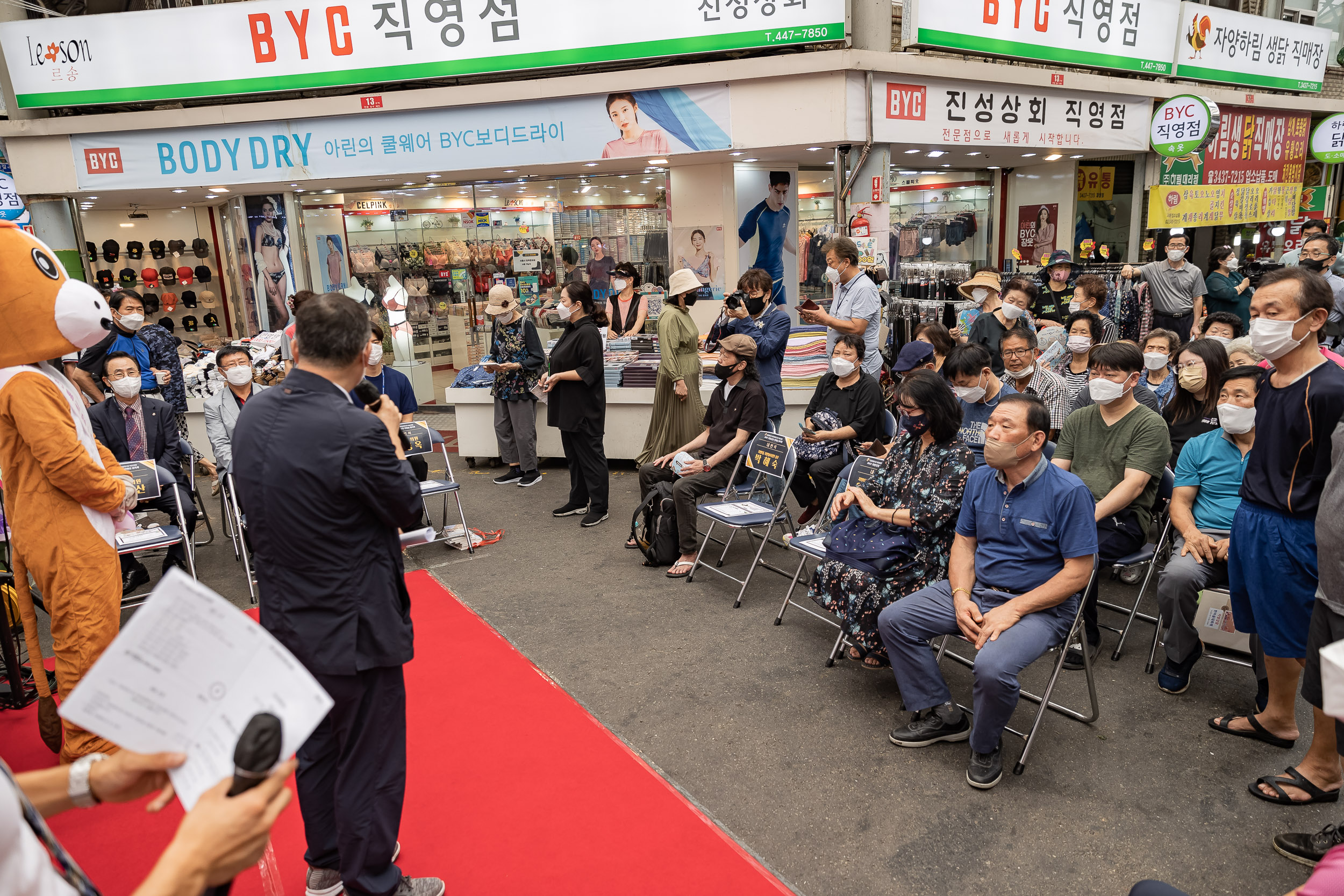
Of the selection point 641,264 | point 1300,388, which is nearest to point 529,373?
point 641,264

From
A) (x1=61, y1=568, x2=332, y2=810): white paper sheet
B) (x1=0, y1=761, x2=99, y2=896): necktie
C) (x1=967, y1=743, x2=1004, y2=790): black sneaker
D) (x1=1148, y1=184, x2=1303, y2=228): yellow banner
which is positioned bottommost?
(x1=967, y1=743, x2=1004, y2=790): black sneaker

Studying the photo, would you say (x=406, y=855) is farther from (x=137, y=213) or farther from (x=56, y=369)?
(x=137, y=213)

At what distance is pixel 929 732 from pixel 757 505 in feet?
6.44

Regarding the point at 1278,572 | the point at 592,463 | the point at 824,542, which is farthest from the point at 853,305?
the point at 1278,572

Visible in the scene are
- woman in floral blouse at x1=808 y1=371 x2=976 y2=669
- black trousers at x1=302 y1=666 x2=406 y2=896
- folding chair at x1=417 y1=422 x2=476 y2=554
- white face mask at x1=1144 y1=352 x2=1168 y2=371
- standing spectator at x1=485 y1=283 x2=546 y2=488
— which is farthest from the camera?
standing spectator at x1=485 y1=283 x2=546 y2=488

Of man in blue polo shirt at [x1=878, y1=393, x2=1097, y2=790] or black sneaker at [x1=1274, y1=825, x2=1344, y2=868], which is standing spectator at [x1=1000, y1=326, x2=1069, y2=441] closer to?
A: man in blue polo shirt at [x1=878, y1=393, x2=1097, y2=790]

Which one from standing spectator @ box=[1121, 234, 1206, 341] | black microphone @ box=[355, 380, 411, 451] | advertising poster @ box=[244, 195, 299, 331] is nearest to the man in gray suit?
black microphone @ box=[355, 380, 411, 451]

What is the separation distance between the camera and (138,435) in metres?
5.54

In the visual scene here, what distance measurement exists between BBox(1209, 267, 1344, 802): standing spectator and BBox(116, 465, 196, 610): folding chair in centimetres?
523

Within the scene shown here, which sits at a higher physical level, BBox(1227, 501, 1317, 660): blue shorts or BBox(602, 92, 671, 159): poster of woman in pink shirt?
BBox(602, 92, 671, 159): poster of woman in pink shirt

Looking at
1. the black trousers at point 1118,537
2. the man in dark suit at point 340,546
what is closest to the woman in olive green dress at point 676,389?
the black trousers at point 1118,537

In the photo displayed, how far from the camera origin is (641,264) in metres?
9.84

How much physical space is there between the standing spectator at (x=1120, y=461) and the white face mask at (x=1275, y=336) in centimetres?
102

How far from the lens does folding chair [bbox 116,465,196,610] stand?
4.86 m
